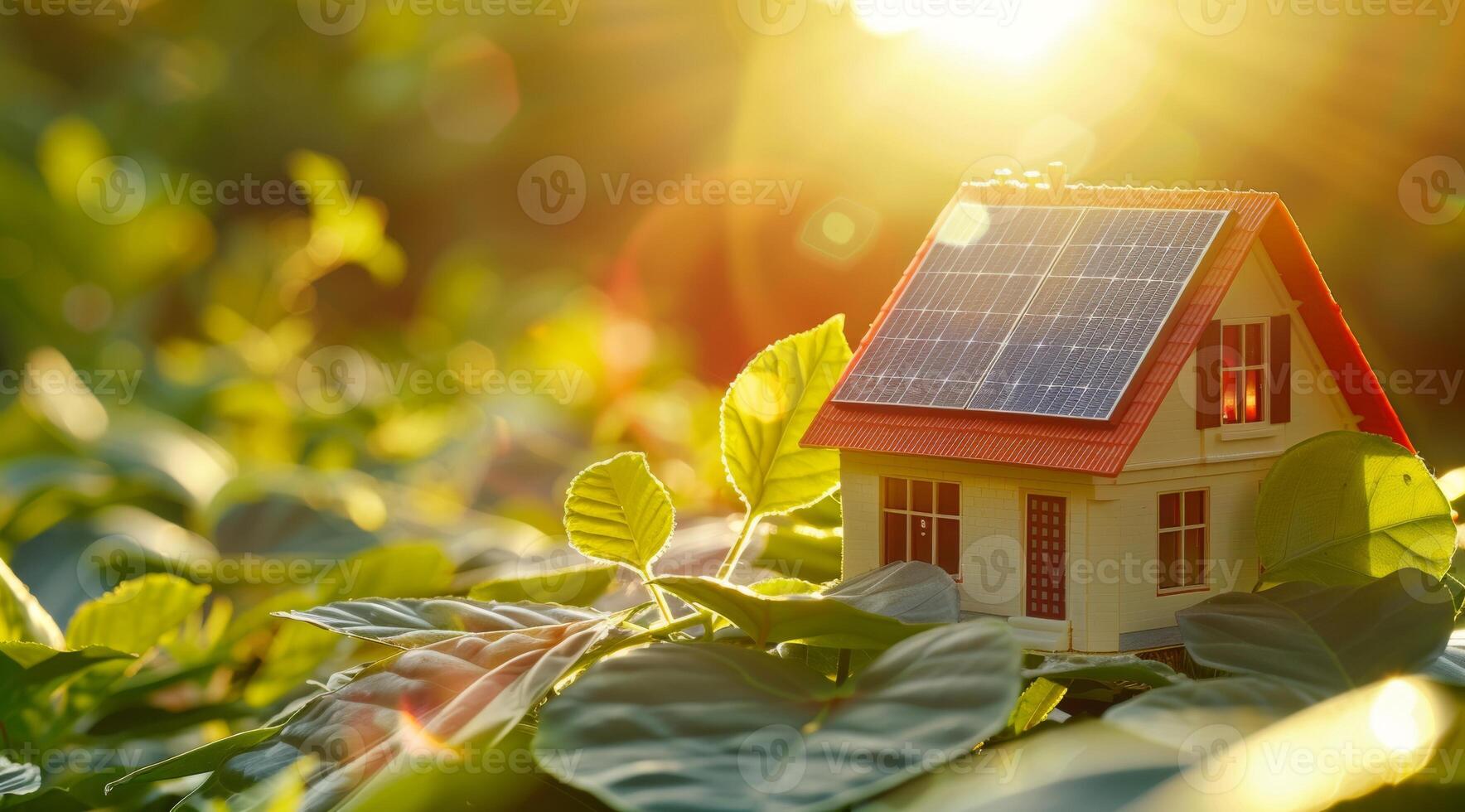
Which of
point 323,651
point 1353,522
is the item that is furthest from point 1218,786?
point 323,651

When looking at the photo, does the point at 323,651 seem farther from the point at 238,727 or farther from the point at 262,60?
the point at 262,60

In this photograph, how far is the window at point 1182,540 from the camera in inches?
15.0

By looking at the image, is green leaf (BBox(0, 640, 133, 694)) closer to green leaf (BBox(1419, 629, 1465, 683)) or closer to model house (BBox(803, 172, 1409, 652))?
model house (BBox(803, 172, 1409, 652))

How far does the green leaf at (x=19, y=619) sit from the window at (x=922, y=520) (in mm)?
317

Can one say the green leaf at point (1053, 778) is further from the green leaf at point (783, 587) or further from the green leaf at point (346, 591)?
the green leaf at point (346, 591)

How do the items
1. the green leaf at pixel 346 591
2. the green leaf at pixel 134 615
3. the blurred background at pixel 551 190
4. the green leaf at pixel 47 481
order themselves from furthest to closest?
the blurred background at pixel 551 190
the green leaf at pixel 47 481
the green leaf at pixel 346 591
the green leaf at pixel 134 615

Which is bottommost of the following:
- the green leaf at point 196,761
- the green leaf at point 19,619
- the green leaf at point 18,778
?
the green leaf at point 18,778

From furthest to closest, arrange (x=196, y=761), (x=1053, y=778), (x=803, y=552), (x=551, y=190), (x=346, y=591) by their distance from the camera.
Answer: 1. (x=551, y=190)
2. (x=346, y=591)
3. (x=803, y=552)
4. (x=196, y=761)
5. (x=1053, y=778)

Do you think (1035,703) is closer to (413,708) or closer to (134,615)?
(413,708)

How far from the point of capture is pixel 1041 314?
398mm

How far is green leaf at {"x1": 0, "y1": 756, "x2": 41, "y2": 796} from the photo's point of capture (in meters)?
0.36

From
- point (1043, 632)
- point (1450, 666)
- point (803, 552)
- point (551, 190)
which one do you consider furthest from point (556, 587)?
point (551, 190)

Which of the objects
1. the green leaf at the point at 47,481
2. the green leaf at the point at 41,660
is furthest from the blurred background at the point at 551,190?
the green leaf at the point at 41,660

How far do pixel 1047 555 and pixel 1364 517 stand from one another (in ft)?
0.28
